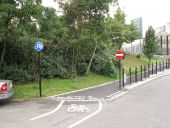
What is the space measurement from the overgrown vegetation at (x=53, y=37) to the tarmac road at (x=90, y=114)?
3.88 metres

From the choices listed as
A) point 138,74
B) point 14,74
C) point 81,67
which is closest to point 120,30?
point 138,74

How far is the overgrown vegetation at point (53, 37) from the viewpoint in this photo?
15945 mm

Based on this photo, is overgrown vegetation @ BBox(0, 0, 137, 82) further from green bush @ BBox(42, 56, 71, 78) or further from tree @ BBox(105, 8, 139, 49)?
tree @ BBox(105, 8, 139, 49)

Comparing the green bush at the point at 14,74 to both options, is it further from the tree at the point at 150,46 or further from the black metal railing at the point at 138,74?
the tree at the point at 150,46

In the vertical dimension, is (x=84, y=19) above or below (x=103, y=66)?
above

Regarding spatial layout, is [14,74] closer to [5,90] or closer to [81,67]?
[5,90]

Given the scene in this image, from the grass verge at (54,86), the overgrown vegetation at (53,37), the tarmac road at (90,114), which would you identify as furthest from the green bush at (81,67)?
the tarmac road at (90,114)

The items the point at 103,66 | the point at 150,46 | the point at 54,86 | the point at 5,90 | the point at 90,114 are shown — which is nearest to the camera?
the point at 90,114

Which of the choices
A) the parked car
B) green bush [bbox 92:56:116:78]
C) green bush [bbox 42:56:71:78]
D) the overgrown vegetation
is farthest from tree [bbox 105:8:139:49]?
the parked car

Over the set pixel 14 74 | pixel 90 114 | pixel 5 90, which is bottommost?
pixel 90 114

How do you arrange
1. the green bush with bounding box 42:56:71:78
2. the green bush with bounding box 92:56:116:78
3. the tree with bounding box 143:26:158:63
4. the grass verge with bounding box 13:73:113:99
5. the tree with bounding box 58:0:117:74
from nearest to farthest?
1. the grass verge with bounding box 13:73:113:99
2. the tree with bounding box 58:0:117:74
3. the green bush with bounding box 42:56:71:78
4. the green bush with bounding box 92:56:116:78
5. the tree with bounding box 143:26:158:63

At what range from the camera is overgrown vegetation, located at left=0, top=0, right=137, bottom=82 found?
1595 cm

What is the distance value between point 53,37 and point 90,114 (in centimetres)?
1093

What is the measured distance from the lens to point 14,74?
64.1 ft
